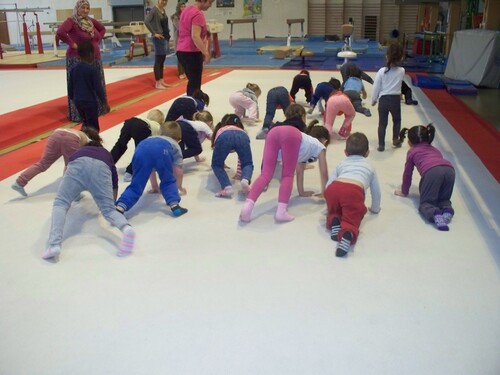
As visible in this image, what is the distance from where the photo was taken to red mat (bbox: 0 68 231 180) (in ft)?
16.6

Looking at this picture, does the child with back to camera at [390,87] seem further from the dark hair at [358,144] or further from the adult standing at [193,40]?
the adult standing at [193,40]

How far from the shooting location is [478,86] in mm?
9156

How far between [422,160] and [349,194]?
0.82 meters

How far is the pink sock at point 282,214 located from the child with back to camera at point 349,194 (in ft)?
0.95

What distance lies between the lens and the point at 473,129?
19.5 feet

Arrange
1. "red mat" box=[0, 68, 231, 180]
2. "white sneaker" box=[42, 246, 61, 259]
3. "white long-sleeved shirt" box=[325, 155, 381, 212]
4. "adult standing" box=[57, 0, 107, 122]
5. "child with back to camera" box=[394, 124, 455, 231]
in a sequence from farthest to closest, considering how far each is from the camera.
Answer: "adult standing" box=[57, 0, 107, 122]
"red mat" box=[0, 68, 231, 180]
"child with back to camera" box=[394, 124, 455, 231]
"white long-sleeved shirt" box=[325, 155, 381, 212]
"white sneaker" box=[42, 246, 61, 259]

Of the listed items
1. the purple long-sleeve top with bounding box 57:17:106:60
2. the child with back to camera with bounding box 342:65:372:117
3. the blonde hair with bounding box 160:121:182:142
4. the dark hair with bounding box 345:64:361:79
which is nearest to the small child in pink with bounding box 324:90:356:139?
the child with back to camera with bounding box 342:65:372:117

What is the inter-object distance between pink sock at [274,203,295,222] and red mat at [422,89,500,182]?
2.02 metres

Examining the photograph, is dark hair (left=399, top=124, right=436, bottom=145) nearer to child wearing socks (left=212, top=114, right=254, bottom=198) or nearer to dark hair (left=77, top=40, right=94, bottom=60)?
child wearing socks (left=212, top=114, right=254, bottom=198)

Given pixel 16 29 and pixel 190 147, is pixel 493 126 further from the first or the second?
pixel 16 29

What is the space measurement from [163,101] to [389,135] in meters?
3.80

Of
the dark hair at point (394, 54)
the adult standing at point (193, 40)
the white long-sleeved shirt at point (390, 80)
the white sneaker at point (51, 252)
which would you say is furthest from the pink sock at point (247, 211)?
the adult standing at point (193, 40)

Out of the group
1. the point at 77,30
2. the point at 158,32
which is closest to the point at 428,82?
the point at 158,32

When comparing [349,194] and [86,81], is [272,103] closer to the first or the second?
[86,81]
